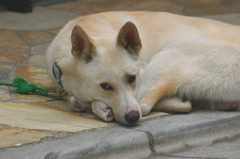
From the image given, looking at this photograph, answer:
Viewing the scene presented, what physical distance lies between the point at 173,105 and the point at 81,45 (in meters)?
0.99

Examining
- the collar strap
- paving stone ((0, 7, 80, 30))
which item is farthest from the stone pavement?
paving stone ((0, 7, 80, 30))

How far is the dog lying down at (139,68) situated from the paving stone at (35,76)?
344 millimetres

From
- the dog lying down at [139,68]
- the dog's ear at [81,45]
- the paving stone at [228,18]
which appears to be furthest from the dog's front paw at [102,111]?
the paving stone at [228,18]

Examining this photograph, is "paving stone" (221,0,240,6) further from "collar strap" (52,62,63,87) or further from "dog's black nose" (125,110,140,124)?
"dog's black nose" (125,110,140,124)

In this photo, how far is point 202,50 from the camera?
373 centimetres

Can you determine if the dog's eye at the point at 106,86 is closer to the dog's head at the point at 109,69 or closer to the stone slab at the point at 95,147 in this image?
the dog's head at the point at 109,69

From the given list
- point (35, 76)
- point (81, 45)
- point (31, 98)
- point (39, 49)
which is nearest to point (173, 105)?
point (81, 45)

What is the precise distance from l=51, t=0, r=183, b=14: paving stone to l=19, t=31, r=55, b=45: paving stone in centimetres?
161

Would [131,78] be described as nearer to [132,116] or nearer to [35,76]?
[132,116]

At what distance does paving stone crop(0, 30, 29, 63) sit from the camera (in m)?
5.14

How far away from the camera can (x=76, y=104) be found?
11.6 feet

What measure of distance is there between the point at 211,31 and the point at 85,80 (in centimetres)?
154

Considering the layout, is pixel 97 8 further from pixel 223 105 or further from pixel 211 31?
pixel 223 105

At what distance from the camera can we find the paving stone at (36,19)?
6.72m
